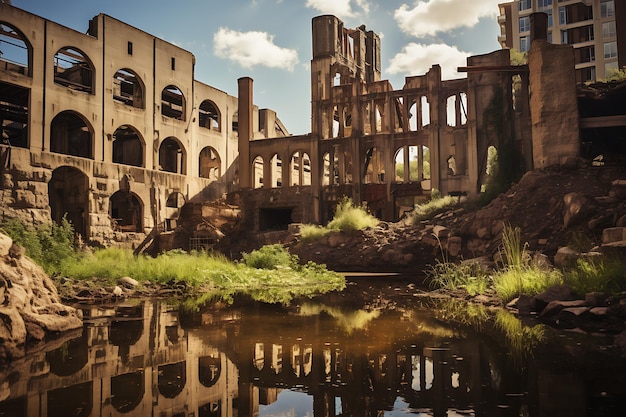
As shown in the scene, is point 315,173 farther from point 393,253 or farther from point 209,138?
point 393,253

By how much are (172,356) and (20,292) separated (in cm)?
226

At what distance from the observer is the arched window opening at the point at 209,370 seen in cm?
470

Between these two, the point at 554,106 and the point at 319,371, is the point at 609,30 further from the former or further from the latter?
the point at 319,371

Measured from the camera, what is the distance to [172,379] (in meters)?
4.76

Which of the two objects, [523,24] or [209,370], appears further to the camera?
[523,24]

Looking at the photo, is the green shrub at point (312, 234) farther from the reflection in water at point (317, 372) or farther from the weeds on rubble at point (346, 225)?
the reflection in water at point (317, 372)

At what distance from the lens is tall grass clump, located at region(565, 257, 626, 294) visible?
7.91 metres

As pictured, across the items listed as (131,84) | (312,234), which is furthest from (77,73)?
(312,234)

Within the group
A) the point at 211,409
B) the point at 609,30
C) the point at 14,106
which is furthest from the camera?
the point at 609,30

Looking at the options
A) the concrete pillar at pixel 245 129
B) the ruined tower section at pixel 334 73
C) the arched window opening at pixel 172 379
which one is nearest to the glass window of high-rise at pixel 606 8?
the ruined tower section at pixel 334 73

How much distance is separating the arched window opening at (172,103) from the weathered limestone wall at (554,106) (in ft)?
75.3

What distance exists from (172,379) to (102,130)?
2584 centimetres

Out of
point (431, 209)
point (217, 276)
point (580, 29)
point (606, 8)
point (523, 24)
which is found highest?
point (523, 24)

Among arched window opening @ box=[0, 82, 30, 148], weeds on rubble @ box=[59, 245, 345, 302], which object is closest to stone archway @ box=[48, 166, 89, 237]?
arched window opening @ box=[0, 82, 30, 148]
